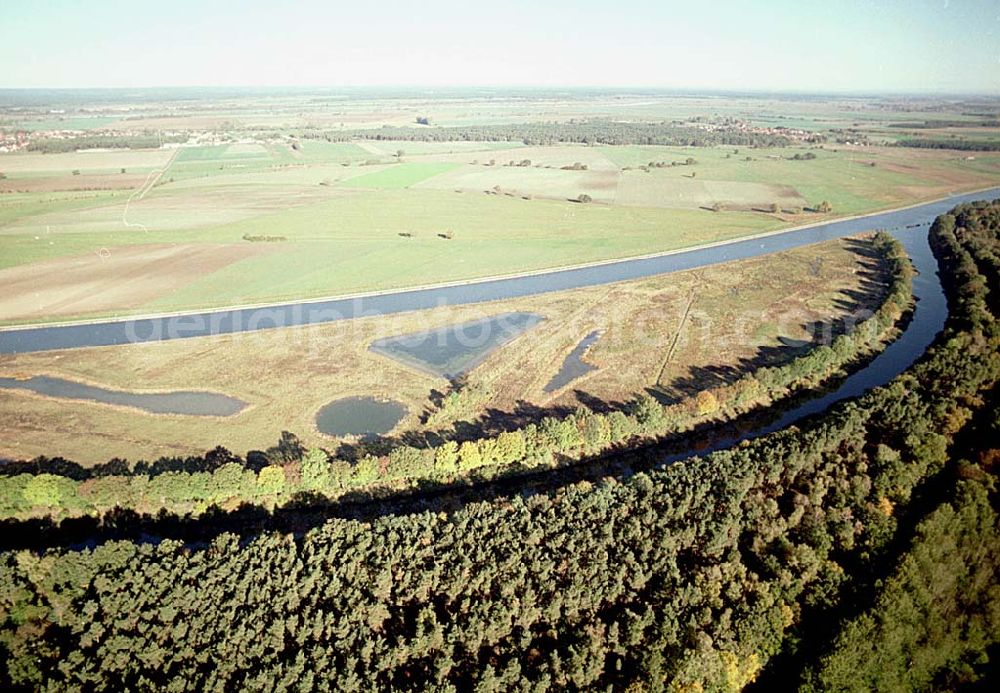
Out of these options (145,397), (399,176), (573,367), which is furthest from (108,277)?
(399,176)

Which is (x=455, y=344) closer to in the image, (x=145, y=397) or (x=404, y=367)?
(x=404, y=367)

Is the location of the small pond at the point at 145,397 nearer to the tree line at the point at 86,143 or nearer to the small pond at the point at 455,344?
the small pond at the point at 455,344

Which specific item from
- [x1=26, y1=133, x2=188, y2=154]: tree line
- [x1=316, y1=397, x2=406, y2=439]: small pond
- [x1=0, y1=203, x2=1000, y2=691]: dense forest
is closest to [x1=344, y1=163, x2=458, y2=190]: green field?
[x1=26, y1=133, x2=188, y2=154]: tree line

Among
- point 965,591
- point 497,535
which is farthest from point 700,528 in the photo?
point 965,591

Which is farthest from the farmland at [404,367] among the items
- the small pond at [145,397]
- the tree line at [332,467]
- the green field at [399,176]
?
the green field at [399,176]

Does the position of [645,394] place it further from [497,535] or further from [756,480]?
[497,535]

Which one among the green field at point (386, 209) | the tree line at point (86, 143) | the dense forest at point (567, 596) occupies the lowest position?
the dense forest at point (567, 596)

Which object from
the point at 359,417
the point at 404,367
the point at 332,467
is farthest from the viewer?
the point at 404,367
